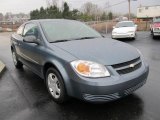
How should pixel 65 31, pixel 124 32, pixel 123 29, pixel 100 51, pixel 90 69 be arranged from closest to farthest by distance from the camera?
pixel 90 69, pixel 100 51, pixel 65 31, pixel 124 32, pixel 123 29

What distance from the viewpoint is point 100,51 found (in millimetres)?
4148

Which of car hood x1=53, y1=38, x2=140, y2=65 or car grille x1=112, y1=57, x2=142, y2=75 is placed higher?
car hood x1=53, y1=38, x2=140, y2=65

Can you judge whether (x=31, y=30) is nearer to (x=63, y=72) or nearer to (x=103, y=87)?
(x=63, y=72)

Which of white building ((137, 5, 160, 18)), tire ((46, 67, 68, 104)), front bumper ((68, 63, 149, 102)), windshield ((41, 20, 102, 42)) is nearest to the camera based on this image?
front bumper ((68, 63, 149, 102))

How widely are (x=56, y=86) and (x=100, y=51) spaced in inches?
43.2

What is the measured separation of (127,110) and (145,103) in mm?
466

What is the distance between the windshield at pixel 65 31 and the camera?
4.94 m

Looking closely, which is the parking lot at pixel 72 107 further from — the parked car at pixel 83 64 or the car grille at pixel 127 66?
the car grille at pixel 127 66

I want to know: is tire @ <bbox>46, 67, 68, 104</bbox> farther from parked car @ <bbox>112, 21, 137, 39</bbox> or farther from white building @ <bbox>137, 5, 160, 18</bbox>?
white building @ <bbox>137, 5, 160, 18</bbox>

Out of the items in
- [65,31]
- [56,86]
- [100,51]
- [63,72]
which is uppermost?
[65,31]

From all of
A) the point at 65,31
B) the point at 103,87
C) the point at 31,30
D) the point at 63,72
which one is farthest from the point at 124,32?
the point at 103,87

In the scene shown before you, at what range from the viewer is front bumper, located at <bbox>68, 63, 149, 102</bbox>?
3.62 metres

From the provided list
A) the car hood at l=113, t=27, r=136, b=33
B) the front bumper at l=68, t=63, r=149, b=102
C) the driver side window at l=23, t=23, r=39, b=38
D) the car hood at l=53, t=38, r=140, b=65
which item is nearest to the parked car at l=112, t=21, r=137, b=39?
the car hood at l=113, t=27, r=136, b=33

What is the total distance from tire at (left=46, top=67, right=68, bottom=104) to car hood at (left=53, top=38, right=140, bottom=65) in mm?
507
